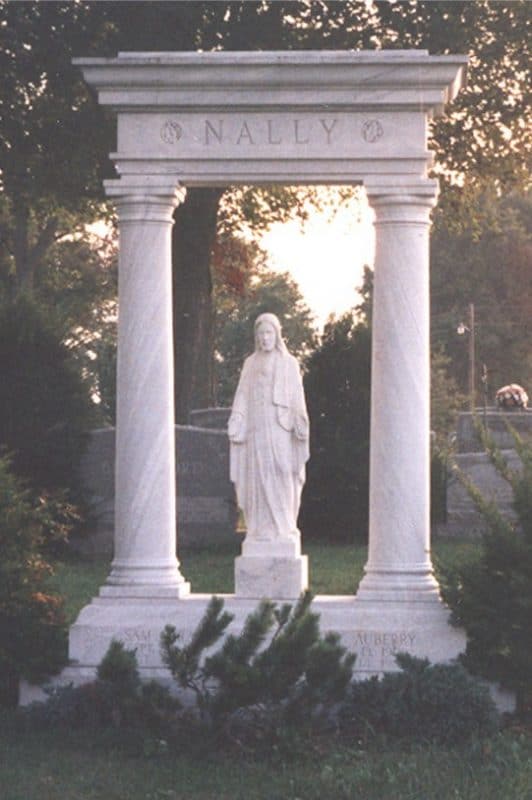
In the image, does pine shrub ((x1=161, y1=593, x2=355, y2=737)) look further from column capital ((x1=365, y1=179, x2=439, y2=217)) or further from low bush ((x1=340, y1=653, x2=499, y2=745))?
column capital ((x1=365, y1=179, x2=439, y2=217))

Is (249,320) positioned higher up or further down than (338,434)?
higher up

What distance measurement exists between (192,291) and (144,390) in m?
13.8

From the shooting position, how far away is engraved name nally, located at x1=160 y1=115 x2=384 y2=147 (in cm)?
1508

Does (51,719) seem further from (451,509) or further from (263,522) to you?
(451,509)

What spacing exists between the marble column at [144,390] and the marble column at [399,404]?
1.72 m

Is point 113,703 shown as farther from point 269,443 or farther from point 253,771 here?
point 269,443

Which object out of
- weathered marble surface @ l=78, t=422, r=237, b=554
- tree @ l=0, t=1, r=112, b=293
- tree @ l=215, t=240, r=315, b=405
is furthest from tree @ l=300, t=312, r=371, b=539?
tree @ l=215, t=240, r=315, b=405

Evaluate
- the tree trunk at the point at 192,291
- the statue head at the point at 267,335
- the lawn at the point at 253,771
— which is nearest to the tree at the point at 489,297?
the tree trunk at the point at 192,291

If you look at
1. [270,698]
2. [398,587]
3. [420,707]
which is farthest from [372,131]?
[270,698]

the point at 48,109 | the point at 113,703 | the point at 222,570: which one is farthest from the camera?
the point at 48,109

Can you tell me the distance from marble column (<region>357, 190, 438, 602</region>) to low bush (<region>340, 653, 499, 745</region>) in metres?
1.09

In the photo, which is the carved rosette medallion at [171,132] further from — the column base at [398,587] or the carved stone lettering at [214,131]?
the column base at [398,587]

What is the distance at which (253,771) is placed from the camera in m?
12.8

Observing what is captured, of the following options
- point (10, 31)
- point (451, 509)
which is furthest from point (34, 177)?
point (451, 509)
